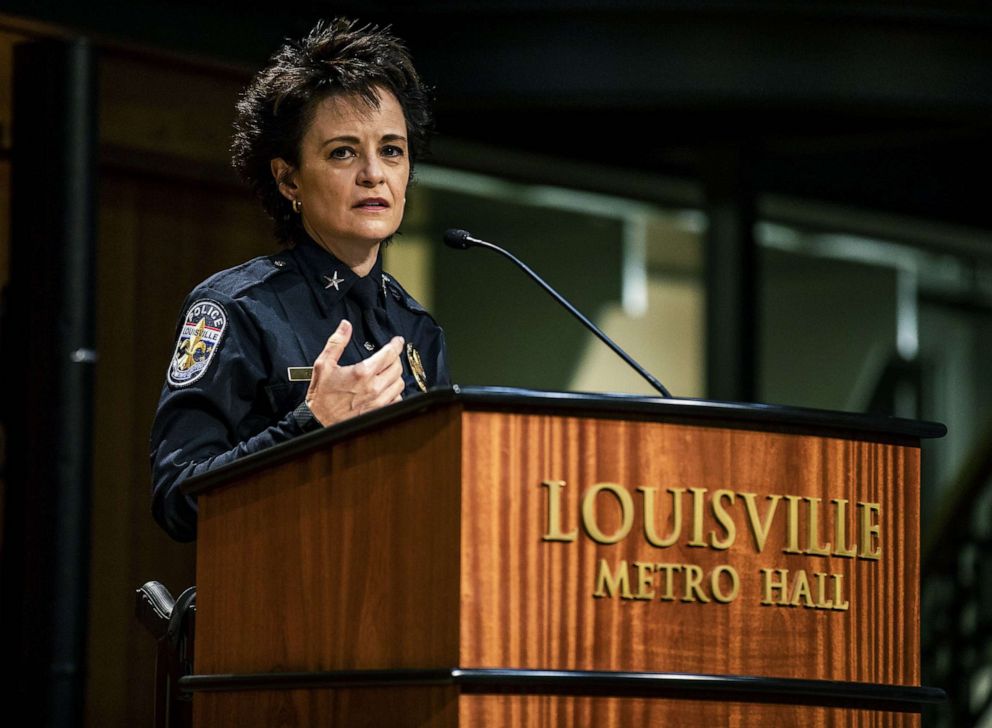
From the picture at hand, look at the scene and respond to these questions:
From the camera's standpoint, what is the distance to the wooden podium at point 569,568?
6.43 ft

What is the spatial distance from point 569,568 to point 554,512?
6cm

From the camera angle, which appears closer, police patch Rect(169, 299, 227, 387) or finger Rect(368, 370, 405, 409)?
finger Rect(368, 370, 405, 409)

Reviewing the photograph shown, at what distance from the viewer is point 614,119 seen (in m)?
6.16

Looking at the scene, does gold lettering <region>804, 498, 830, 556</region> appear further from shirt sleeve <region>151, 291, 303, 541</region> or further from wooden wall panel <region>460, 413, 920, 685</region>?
shirt sleeve <region>151, 291, 303, 541</region>

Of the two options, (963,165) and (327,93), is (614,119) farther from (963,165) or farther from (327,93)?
(327,93)

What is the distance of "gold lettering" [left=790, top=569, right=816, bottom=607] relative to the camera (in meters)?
2.11

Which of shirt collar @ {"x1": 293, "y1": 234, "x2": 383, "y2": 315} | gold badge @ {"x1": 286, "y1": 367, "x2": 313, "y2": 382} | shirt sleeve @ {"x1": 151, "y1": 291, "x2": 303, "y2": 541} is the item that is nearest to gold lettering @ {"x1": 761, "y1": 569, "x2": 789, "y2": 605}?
shirt sleeve @ {"x1": 151, "y1": 291, "x2": 303, "y2": 541}

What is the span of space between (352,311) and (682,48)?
304 centimetres

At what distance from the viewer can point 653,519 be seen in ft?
6.67

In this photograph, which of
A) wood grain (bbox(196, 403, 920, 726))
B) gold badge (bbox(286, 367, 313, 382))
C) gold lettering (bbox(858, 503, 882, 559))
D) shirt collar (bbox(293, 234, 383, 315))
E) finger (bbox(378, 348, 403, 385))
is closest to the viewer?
wood grain (bbox(196, 403, 920, 726))

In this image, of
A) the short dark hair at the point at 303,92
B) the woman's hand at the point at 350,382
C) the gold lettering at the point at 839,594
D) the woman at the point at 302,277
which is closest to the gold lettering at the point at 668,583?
the gold lettering at the point at 839,594

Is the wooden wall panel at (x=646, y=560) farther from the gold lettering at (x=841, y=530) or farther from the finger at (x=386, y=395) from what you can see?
the finger at (x=386, y=395)

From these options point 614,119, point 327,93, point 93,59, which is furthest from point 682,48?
point 327,93

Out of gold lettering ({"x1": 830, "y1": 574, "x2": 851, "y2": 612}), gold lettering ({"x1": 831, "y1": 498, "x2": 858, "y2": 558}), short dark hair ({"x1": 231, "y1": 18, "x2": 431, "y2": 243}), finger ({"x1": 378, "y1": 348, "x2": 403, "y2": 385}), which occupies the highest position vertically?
short dark hair ({"x1": 231, "y1": 18, "x2": 431, "y2": 243})
